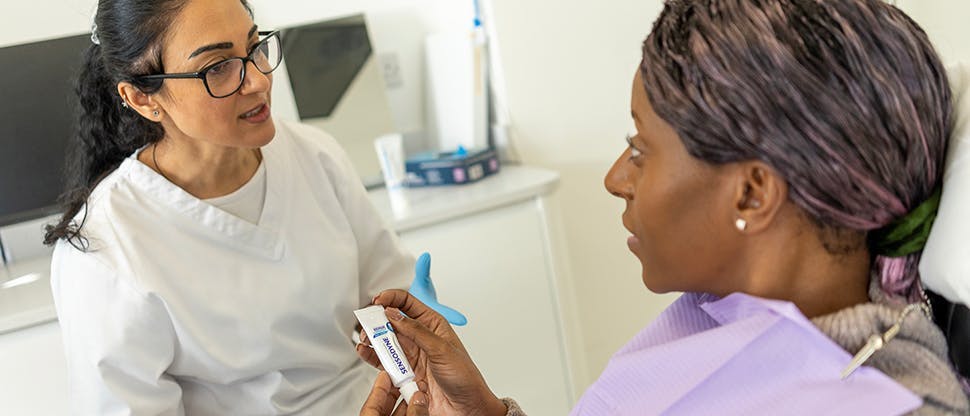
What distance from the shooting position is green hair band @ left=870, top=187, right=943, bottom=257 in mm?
879

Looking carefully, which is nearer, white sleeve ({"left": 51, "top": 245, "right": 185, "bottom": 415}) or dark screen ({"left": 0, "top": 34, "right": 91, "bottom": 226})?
white sleeve ({"left": 51, "top": 245, "right": 185, "bottom": 415})

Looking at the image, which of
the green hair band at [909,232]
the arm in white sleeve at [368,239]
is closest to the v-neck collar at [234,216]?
the arm in white sleeve at [368,239]

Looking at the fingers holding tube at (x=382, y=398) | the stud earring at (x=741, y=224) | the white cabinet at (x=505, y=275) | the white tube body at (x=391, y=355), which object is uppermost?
the stud earring at (x=741, y=224)

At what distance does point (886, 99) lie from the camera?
2.66 feet

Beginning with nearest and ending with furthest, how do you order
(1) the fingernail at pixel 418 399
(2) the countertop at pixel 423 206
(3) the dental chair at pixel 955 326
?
1. (3) the dental chair at pixel 955 326
2. (1) the fingernail at pixel 418 399
3. (2) the countertop at pixel 423 206

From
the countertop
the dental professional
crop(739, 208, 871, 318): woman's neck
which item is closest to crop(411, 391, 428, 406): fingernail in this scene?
the dental professional

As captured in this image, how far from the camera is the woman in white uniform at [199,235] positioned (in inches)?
53.4

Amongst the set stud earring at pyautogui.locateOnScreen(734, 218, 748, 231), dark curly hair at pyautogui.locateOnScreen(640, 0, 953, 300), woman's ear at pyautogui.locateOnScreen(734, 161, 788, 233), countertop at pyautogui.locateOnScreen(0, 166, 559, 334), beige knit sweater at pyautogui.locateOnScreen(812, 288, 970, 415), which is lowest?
→ countertop at pyautogui.locateOnScreen(0, 166, 559, 334)

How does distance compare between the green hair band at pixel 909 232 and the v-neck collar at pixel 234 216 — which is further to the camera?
the v-neck collar at pixel 234 216

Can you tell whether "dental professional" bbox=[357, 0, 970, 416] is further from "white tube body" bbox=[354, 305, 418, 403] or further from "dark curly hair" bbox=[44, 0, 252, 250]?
"dark curly hair" bbox=[44, 0, 252, 250]

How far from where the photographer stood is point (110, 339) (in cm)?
133

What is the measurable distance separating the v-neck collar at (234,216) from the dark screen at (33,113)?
584mm

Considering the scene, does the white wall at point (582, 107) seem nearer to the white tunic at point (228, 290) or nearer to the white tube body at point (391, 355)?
the white tunic at point (228, 290)

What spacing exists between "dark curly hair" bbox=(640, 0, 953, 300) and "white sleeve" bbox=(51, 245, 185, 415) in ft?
2.85
